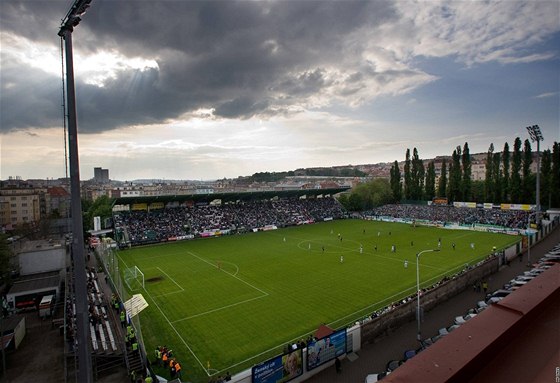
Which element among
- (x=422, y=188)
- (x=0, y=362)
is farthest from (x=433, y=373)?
(x=422, y=188)

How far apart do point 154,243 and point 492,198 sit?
6793cm

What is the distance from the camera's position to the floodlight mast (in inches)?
328

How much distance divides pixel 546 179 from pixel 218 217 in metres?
64.4

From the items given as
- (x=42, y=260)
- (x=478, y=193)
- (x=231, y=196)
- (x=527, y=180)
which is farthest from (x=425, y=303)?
(x=478, y=193)

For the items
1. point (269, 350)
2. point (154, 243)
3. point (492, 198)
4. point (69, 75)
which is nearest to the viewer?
point (69, 75)

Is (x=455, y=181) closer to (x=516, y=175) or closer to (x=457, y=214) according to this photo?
(x=516, y=175)

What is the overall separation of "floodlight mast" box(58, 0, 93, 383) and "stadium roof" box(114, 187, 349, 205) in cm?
5125

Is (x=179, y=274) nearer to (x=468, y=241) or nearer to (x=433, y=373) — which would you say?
(x=433, y=373)

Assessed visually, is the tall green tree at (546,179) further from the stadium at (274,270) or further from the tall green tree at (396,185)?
the tall green tree at (396,185)

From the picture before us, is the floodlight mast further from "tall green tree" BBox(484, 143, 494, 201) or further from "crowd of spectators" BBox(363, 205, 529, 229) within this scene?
"tall green tree" BBox(484, 143, 494, 201)

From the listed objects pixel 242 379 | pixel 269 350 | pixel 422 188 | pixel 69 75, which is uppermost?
pixel 69 75

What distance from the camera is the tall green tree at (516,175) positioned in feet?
227

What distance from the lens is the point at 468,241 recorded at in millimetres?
47656

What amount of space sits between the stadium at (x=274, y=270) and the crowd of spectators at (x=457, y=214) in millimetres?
314
